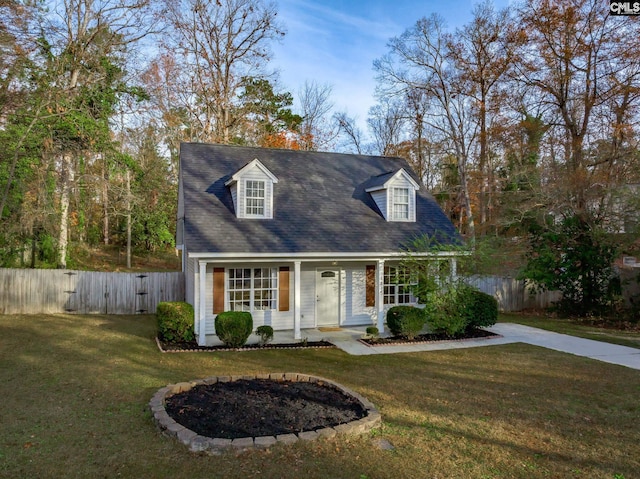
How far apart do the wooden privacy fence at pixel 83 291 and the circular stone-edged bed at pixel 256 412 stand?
33.5ft

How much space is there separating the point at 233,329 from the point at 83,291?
8431mm

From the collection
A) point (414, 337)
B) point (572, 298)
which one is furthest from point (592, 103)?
point (414, 337)

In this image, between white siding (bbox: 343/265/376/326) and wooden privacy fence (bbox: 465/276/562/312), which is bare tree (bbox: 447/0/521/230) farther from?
white siding (bbox: 343/265/376/326)

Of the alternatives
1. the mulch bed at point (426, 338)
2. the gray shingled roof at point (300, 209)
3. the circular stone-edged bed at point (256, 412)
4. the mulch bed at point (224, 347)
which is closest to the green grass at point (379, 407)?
the circular stone-edged bed at point (256, 412)

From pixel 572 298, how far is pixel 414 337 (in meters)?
8.94

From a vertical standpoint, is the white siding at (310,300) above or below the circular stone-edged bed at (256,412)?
above

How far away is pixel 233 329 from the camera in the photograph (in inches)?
422

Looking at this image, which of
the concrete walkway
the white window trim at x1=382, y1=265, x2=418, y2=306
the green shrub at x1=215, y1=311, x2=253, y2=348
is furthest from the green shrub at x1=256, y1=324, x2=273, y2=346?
the white window trim at x1=382, y1=265, x2=418, y2=306

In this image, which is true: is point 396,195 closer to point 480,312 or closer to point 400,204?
point 400,204

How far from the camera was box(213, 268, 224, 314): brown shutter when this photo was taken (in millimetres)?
12295

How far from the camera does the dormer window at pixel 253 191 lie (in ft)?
40.9

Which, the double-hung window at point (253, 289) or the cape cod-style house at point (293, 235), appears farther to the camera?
the double-hung window at point (253, 289)

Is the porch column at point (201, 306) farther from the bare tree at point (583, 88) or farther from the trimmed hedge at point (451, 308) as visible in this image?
A: the bare tree at point (583, 88)

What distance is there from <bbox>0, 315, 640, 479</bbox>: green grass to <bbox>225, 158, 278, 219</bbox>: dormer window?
4.27 metres
